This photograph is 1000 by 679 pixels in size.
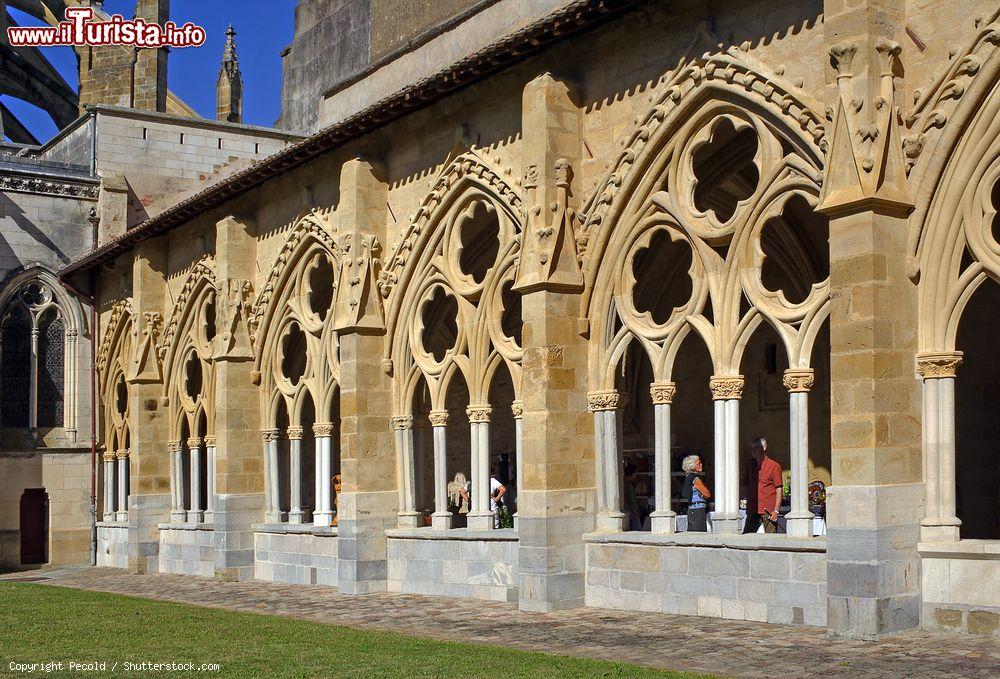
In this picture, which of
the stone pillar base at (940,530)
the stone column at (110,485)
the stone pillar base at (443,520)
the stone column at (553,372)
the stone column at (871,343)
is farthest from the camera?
the stone column at (110,485)

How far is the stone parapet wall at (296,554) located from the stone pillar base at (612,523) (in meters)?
5.85

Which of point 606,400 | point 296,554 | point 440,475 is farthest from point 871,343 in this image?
point 296,554

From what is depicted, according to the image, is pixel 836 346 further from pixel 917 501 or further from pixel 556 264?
pixel 556 264

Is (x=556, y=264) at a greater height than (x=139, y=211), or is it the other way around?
(x=139, y=211)

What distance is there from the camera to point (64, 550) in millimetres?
28500

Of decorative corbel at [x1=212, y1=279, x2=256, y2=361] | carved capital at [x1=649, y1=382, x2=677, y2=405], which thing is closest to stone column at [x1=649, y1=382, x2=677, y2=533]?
carved capital at [x1=649, y1=382, x2=677, y2=405]

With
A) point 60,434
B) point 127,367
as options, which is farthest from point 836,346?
point 60,434

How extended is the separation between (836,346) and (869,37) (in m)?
2.41

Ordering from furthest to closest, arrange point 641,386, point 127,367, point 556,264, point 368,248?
point 127,367 < point 641,386 < point 368,248 < point 556,264

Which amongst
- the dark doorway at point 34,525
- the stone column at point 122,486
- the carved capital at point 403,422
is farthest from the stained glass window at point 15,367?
the carved capital at point 403,422

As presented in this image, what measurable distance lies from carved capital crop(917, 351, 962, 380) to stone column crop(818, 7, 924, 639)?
98 millimetres

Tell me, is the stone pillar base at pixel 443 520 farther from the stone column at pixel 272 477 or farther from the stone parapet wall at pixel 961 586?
the stone parapet wall at pixel 961 586

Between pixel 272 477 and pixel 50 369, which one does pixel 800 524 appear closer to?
pixel 272 477

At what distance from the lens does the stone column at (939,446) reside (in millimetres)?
10047
